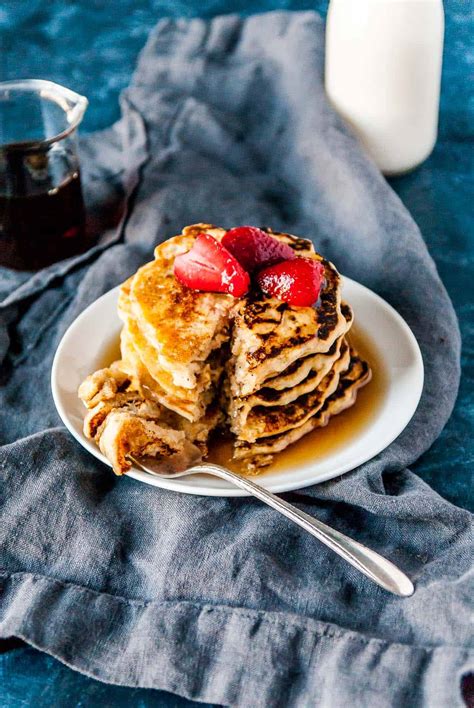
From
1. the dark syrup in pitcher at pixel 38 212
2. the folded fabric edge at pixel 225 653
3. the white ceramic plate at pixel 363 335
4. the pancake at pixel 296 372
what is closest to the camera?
the folded fabric edge at pixel 225 653

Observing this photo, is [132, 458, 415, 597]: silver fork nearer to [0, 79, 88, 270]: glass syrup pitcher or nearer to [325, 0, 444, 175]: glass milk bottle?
[0, 79, 88, 270]: glass syrup pitcher

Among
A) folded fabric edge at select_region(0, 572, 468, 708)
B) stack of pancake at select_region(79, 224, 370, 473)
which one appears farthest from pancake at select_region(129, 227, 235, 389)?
folded fabric edge at select_region(0, 572, 468, 708)

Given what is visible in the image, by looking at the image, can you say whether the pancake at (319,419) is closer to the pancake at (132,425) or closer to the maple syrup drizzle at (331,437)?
the maple syrup drizzle at (331,437)

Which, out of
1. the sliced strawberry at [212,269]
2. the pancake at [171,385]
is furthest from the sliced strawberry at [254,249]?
the pancake at [171,385]

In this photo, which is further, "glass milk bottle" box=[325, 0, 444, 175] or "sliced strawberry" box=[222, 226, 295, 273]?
"glass milk bottle" box=[325, 0, 444, 175]

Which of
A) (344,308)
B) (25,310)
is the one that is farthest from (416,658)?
(25,310)

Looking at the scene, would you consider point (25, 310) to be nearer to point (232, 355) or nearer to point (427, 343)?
point (232, 355)
